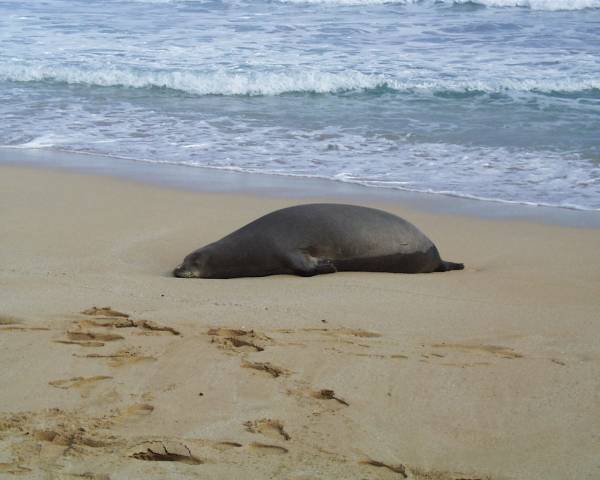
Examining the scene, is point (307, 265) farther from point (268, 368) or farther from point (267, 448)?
point (267, 448)

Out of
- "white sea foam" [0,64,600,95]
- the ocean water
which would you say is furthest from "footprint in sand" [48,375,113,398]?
"white sea foam" [0,64,600,95]

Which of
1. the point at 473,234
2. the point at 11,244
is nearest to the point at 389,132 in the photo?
the point at 473,234

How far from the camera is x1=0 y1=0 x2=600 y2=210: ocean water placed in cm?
831

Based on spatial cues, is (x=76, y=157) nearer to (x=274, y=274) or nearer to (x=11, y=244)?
(x=11, y=244)

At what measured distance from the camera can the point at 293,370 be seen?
3434mm

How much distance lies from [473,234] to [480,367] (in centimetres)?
280

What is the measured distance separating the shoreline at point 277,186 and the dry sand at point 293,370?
3.96 feet

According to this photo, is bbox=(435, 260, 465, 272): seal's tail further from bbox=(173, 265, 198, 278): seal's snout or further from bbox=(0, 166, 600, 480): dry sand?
bbox=(173, 265, 198, 278): seal's snout

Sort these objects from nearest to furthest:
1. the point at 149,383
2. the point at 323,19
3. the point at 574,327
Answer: the point at 149,383 → the point at 574,327 → the point at 323,19

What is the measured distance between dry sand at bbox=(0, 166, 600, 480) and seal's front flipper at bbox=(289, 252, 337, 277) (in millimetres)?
93

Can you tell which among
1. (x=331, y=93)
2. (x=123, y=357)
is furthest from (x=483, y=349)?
(x=331, y=93)

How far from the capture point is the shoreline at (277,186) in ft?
22.2

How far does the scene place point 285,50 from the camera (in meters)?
15.8

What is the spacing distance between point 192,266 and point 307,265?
2.13ft
